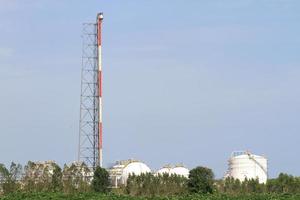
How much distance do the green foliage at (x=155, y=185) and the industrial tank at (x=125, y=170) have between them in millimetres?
12566

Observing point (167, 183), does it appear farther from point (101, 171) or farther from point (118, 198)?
point (118, 198)

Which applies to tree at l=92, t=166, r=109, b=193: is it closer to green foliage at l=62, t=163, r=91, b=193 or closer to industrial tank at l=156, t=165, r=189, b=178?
green foliage at l=62, t=163, r=91, b=193

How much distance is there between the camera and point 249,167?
81.3 meters

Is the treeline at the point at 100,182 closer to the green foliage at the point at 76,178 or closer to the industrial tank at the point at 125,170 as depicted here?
the green foliage at the point at 76,178

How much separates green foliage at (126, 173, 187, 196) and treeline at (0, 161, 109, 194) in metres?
3.20

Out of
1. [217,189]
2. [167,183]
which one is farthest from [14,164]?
[217,189]

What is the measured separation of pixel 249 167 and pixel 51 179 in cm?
2604

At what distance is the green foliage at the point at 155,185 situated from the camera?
6612 cm

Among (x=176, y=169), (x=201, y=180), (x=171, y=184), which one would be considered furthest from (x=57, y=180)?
(x=176, y=169)

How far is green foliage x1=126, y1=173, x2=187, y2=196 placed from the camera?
217 ft

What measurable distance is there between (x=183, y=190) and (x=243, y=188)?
23.5 ft

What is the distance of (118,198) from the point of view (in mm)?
47344

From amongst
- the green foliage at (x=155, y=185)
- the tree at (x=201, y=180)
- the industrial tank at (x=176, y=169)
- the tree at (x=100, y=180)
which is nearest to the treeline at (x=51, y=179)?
the tree at (x=100, y=180)

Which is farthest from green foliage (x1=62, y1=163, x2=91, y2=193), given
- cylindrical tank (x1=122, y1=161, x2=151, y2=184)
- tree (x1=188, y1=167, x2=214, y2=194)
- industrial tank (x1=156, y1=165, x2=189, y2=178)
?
industrial tank (x1=156, y1=165, x2=189, y2=178)
